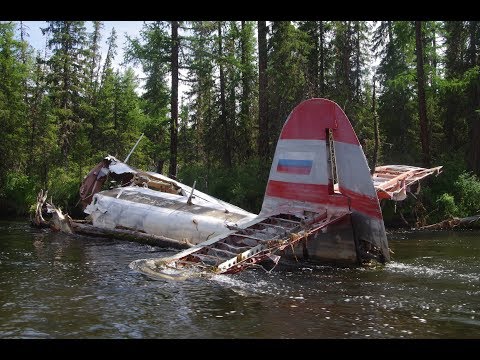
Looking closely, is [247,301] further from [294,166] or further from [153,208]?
[153,208]

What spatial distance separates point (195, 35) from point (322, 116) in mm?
17162

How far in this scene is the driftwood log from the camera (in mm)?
17125

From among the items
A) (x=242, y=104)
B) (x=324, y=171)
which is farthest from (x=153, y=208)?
(x=242, y=104)

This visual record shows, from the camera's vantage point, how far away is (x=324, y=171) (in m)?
10.6

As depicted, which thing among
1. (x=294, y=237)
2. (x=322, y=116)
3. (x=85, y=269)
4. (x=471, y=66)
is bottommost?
(x=85, y=269)

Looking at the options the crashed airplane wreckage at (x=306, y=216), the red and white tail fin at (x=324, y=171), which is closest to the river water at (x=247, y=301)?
the crashed airplane wreckage at (x=306, y=216)

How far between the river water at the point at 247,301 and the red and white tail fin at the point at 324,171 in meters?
1.14

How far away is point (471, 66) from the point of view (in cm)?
2628

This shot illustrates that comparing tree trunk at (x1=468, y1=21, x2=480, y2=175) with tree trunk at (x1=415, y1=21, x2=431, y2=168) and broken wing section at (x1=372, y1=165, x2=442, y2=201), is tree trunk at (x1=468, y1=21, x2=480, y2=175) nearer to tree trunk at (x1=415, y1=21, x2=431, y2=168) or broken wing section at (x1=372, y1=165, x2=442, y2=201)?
tree trunk at (x1=415, y1=21, x2=431, y2=168)

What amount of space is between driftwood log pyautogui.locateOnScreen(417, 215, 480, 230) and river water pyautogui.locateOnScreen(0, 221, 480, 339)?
5.45 m

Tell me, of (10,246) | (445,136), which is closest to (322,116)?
(10,246)

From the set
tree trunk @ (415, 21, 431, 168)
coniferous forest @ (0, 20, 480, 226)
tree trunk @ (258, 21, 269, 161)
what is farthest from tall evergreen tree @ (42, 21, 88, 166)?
tree trunk @ (415, 21, 431, 168)

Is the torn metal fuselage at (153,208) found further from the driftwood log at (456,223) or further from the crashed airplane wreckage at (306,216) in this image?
the driftwood log at (456,223)
